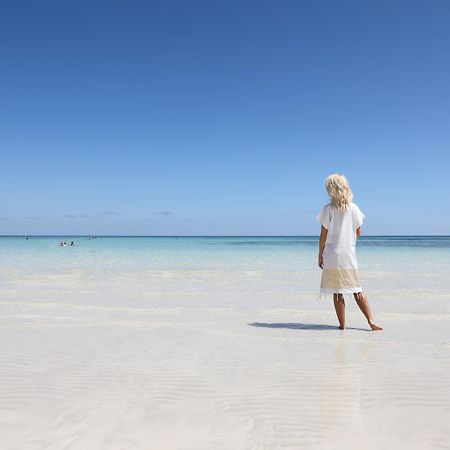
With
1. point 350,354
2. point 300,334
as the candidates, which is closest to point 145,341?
point 300,334

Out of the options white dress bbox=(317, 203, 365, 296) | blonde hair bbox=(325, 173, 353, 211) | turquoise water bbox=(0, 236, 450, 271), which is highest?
blonde hair bbox=(325, 173, 353, 211)

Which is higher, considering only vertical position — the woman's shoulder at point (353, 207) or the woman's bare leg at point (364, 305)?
the woman's shoulder at point (353, 207)

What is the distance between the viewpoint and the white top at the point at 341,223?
6340 millimetres

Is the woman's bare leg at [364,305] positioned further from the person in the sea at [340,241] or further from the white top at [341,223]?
the white top at [341,223]

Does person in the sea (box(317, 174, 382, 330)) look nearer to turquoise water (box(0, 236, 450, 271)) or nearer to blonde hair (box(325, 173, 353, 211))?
blonde hair (box(325, 173, 353, 211))

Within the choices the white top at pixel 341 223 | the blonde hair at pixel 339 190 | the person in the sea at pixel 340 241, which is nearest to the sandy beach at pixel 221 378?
the person in the sea at pixel 340 241

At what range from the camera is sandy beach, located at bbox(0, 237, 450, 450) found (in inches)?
121

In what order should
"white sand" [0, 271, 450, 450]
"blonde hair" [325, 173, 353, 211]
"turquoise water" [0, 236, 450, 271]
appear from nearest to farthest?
"white sand" [0, 271, 450, 450] → "blonde hair" [325, 173, 353, 211] → "turquoise water" [0, 236, 450, 271]

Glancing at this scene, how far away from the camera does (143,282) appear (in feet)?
44.0

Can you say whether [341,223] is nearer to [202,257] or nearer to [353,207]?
[353,207]

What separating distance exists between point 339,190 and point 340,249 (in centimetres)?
87

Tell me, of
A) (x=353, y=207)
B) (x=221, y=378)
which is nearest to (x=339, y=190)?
(x=353, y=207)

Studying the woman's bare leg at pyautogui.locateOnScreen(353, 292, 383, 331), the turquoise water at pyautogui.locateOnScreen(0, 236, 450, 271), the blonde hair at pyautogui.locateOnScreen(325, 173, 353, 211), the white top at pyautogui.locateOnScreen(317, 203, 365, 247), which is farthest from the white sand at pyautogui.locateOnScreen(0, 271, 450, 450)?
the turquoise water at pyautogui.locateOnScreen(0, 236, 450, 271)

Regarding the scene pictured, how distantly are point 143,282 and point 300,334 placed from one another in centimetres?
802
